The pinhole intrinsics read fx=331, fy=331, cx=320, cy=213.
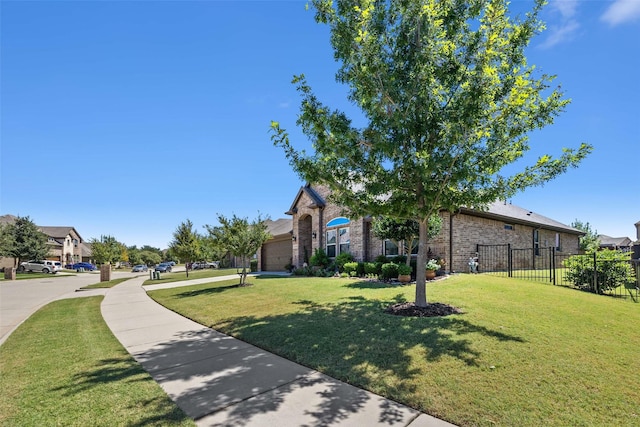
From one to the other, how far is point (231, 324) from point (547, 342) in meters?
6.82

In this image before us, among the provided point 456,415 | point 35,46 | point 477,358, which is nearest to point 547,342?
point 477,358

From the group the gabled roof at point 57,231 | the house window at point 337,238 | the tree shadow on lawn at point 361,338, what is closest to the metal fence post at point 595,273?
the tree shadow on lawn at point 361,338

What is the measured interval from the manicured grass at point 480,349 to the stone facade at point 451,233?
551cm

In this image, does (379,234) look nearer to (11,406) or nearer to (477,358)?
(477,358)

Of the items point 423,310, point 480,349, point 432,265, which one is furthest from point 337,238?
point 480,349

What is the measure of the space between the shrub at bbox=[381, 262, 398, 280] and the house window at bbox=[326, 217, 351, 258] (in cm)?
572

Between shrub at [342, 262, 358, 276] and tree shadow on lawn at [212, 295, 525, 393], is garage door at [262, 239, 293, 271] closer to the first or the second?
shrub at [342, 262, 358, 276]

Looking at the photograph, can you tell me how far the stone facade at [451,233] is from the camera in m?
16.0

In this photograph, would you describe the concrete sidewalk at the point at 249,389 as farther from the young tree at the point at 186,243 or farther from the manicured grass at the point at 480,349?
the young tree at the point at 186,243

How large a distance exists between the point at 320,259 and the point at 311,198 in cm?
465

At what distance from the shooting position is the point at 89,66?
37.1ft

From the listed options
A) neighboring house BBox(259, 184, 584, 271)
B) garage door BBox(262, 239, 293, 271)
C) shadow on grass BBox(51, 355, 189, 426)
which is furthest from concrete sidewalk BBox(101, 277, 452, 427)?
garage door BBox(262, 239, 293, 271)

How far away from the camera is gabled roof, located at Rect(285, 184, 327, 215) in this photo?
76.0 ft

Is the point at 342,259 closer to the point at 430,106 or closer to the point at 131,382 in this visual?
the point at 430,106
